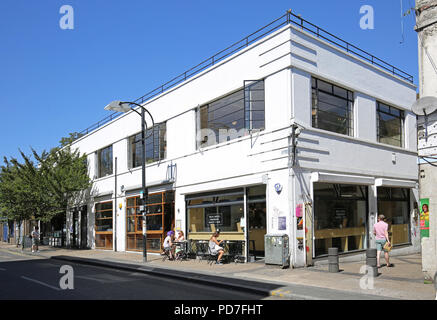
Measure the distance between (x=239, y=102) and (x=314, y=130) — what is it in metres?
3.47

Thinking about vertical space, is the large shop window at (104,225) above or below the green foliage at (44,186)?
below

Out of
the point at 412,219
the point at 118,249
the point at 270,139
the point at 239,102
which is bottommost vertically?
the point at 118,249

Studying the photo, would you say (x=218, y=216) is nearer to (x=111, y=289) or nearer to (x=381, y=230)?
(x=381, y=230)

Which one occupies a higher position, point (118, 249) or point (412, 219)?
point (412, 219)

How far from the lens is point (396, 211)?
18875mm

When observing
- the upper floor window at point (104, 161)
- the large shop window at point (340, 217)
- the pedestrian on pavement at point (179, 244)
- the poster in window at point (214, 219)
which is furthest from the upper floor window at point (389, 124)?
the upper floor window at point (104, 161)

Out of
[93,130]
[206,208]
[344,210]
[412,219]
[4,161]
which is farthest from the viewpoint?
[4,161]

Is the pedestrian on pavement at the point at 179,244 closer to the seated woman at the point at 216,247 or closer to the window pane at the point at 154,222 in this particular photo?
the seated woman at the point at 216,247

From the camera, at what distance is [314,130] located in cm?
1483

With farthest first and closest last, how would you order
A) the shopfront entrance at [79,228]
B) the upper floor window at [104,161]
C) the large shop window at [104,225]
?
the shopfront entrance at [79,228] → the upper floor window at [104,161] → the large shop window at [104,225]

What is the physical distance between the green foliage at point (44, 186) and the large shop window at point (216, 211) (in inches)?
481

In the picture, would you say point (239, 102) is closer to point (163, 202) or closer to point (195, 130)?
point (195, 130)

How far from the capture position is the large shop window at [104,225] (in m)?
25.9
